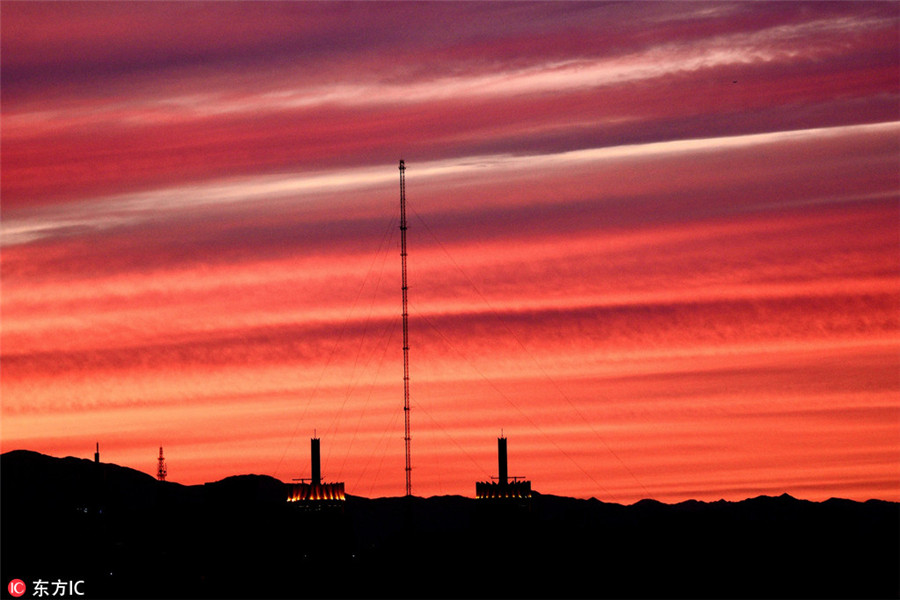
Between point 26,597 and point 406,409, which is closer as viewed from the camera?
point 26,597

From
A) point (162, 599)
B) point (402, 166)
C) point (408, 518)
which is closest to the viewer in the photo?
point (402, 166)

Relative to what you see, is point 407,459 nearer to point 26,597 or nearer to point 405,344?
point 405,344

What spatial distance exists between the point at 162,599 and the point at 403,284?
61.6 meters

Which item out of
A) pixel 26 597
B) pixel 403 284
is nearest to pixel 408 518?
pixel 403 284

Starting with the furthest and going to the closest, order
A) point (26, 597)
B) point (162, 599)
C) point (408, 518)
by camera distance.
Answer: point (162, 599) → point (408, 518) → point (26, 597)

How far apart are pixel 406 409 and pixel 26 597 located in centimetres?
4209

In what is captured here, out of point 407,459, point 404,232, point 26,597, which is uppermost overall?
point 404,232

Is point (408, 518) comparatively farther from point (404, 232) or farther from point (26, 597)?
point (26, 597)

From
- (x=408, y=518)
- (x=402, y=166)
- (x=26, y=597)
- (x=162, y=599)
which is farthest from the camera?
(x=162, y=599)

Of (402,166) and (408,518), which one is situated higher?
(402,166)

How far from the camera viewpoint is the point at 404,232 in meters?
163

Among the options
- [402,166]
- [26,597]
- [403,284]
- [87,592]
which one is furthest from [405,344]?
[87,592]

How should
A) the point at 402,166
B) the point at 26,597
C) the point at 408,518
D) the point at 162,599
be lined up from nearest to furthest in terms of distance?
1. the point at 26,597
2. the point at 402,166
3. the point at 408,518
4. the point at 162,599

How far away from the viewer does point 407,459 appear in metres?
165
